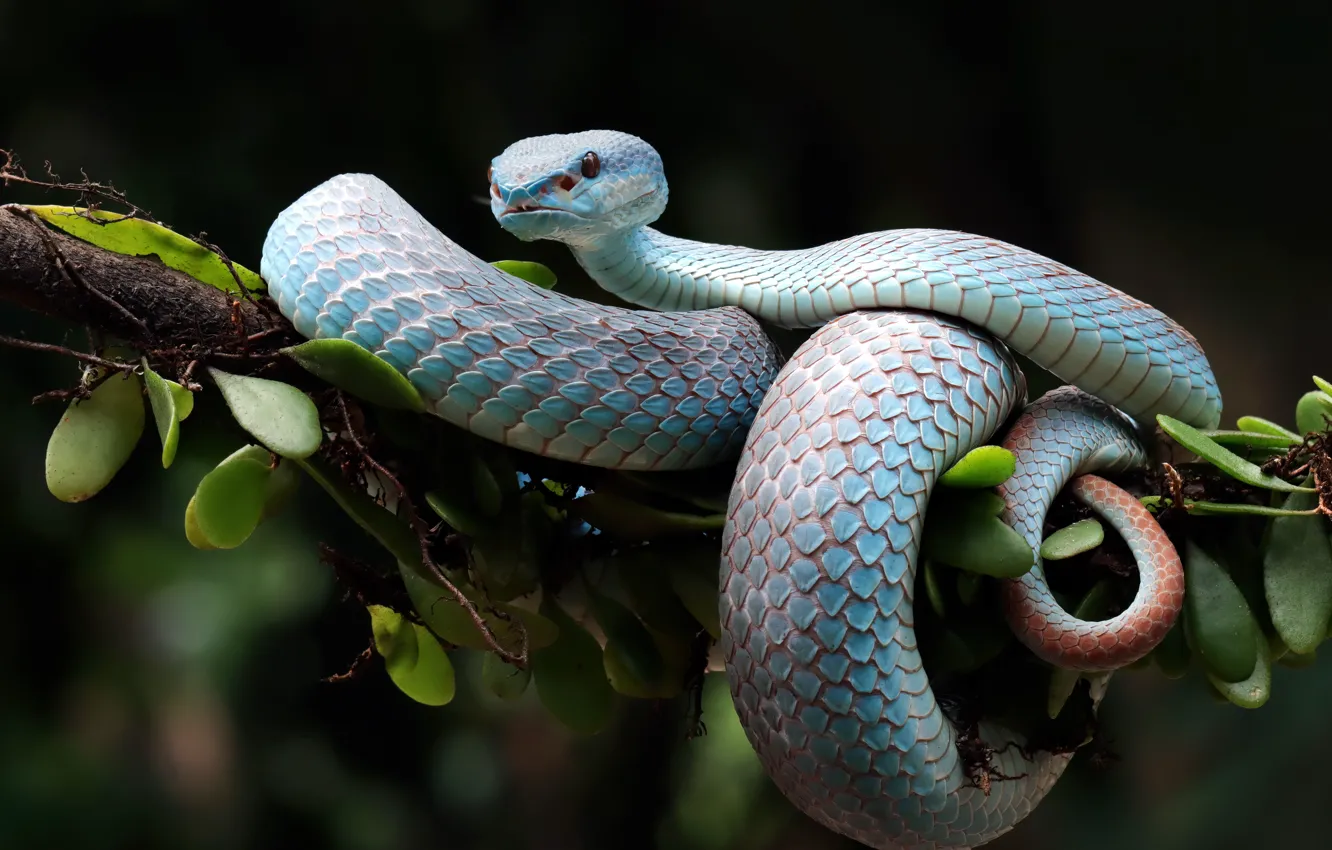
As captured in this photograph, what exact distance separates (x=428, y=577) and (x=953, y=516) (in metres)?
0.58

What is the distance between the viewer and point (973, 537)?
0.93 meters

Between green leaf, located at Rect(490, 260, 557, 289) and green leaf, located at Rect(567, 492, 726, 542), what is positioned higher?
green leaf, located at Rect(490, 260, 557, 289)

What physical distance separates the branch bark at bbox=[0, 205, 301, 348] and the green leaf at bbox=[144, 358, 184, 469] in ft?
0.28

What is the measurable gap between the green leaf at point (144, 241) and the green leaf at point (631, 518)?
0.46m

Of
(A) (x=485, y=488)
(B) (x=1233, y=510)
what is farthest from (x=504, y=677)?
(B) (x=1233, y=510)

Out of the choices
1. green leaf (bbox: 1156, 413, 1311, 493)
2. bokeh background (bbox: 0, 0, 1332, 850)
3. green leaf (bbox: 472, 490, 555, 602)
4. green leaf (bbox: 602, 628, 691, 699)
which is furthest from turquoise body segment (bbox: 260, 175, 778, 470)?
bokeh background (bbox: 0, 0, 1332, 850)

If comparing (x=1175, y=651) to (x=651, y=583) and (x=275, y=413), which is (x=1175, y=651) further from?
(x=275, y=413)

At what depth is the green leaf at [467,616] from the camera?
3.54ft

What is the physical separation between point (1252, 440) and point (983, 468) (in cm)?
49

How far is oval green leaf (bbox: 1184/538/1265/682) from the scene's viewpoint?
1.02m

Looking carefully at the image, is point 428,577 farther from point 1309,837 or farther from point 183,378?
point 1309,837

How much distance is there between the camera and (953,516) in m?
0.96

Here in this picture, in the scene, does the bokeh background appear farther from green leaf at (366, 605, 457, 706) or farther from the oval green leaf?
the oval green leaf

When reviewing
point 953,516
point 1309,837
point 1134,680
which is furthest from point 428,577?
point 1309,837
